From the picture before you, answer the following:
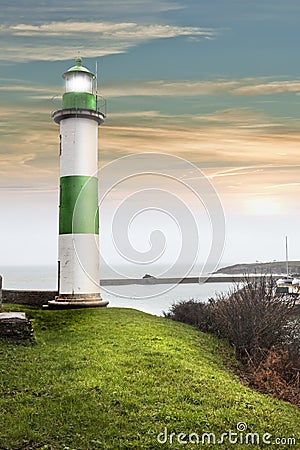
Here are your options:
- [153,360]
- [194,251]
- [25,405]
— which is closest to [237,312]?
[194,251]

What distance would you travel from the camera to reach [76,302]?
1817cm

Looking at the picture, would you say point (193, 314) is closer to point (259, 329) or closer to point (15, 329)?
point (259, 329)

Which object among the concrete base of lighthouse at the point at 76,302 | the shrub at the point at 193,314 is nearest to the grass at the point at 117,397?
the shrub at the point at 193,314

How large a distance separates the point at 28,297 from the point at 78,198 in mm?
3900

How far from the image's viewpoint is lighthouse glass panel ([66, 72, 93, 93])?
19156mm

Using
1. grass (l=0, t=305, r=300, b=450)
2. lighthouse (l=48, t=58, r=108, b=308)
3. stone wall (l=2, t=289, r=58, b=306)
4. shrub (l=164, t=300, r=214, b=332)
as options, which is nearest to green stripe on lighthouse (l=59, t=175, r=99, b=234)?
lighthouse (l=48, t=58, r=108, b=308)

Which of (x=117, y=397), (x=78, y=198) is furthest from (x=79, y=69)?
(x=117, y=397)

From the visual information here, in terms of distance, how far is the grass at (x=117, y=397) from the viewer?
7215 millimetres

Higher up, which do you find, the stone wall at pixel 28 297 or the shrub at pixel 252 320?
the stone wall at pixel 28 297

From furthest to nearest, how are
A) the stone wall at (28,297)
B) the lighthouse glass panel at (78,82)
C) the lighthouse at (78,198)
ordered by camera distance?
the stone wall at (28,297) → the lighthouse glass panel at (78,82) → the lighthouse at (78,198)

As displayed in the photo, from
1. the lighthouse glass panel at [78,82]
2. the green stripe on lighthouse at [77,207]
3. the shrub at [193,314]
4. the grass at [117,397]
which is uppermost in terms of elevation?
the lighthouse glass panel at [78,82]

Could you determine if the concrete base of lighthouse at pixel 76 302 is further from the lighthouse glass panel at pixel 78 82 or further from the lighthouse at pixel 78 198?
the lighthouse glass panel at pixel 78 82

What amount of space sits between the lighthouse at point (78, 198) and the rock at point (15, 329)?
6696mm

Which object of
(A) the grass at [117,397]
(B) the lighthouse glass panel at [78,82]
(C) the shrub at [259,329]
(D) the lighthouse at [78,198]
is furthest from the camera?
(B) the lighthouse glass panel at [78,82]
